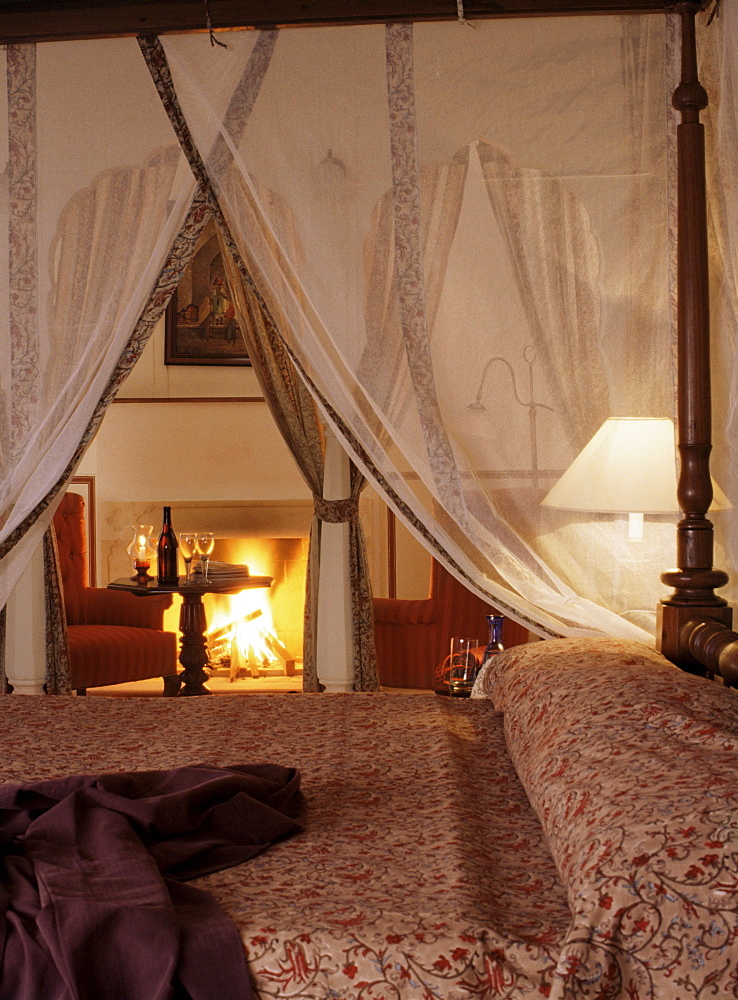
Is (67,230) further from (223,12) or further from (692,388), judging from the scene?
(692,388)

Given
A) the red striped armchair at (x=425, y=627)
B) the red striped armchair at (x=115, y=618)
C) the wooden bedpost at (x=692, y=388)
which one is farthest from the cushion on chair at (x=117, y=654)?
the wooden bedpost at (x=692, y=388)

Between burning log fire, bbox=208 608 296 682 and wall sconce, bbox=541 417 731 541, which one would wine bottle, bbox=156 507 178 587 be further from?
wall sconce, bbox=541 417 731 541

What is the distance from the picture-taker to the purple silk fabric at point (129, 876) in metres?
1.25

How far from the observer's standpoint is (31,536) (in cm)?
283

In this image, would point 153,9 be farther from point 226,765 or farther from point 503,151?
point 226,765

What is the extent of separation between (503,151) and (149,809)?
1856 millimetres

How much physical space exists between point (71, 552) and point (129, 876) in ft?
12.6

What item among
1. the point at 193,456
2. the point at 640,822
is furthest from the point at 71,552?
the point at 640,822

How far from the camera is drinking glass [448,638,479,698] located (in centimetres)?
291

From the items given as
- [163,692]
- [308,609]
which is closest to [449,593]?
[308,609]

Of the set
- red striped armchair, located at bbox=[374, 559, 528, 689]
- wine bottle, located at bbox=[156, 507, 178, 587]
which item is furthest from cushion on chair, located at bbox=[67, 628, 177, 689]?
red striped armchair, located at bbox=[374, 559, 528, 689]

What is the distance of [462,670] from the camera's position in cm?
295

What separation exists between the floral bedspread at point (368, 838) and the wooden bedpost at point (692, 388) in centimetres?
51

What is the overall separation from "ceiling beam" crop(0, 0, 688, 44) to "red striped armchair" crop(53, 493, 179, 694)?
2627 mm
